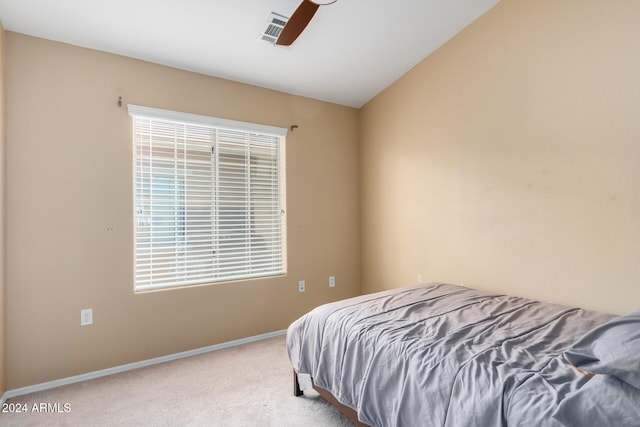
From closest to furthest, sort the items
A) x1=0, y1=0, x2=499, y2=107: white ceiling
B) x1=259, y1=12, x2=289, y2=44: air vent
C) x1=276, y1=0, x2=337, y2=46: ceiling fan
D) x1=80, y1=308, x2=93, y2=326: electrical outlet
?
x1=276, y1=0, x2=337, y2=46: ceiling fan
x1=0, y1=0, x2=499, y2=107: white ceiling
x1=259, y1=12, x2=289, y2=44: air vent
x1=80, y1=308, x2=93, y2=326: electrical outlet

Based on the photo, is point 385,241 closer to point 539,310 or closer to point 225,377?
point 539,310

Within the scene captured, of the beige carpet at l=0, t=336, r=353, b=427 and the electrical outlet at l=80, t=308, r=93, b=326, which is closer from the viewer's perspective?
the beige carpet at l=0, t=336, r=353, b=427

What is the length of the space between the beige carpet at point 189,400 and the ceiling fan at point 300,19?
2.30 meters

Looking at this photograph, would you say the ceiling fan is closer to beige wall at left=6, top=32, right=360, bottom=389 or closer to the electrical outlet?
beige wall at left=6, top=32, right=360, bottom=389

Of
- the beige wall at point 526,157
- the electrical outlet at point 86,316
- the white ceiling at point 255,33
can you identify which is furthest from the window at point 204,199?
the beige wall at point 526,157

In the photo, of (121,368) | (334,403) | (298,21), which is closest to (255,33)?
(298,21)

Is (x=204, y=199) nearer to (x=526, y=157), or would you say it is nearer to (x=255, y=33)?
(x=255, y=33)

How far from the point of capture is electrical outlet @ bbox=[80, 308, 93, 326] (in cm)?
243

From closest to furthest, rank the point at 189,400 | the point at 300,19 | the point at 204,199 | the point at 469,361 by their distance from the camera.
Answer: the point at 469,361 → the point at 300,19 → the point at 189,400 → the point at 204,199

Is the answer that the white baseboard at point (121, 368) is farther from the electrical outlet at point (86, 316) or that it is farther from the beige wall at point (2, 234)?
the electrical outlet at point (86, 316)

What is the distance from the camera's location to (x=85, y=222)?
2443 millimetres

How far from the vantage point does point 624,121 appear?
192 centimetres

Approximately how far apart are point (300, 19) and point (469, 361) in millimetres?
1931

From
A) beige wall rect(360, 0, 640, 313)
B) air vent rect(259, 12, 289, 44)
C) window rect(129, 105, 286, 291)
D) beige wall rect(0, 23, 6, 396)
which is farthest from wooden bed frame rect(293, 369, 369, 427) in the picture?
air vent rect(259, 12, 289, 44)
